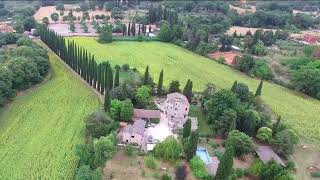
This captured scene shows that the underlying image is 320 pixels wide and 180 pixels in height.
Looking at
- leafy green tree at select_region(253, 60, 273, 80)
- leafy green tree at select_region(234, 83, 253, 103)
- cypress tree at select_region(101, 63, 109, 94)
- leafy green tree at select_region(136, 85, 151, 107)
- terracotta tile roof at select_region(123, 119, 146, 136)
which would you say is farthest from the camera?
leafy green tree at select_region(253, 60, 273, 80)

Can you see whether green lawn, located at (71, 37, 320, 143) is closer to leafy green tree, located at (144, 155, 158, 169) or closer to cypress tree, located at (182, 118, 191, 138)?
cypress tree, located at (182, 118, 191, 138)

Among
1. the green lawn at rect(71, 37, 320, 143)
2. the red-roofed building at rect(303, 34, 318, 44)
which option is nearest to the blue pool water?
the green lawn at rect(71, 37, 320, 143)

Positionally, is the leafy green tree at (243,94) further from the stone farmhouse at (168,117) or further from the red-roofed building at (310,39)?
the red-roofed building at (310,39)

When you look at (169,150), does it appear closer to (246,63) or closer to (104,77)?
(104,77)

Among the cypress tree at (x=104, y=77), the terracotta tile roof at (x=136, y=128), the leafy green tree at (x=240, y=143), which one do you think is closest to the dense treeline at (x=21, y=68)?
the cypress tree at (x=104, y=77)

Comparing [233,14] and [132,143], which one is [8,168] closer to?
[132,143]

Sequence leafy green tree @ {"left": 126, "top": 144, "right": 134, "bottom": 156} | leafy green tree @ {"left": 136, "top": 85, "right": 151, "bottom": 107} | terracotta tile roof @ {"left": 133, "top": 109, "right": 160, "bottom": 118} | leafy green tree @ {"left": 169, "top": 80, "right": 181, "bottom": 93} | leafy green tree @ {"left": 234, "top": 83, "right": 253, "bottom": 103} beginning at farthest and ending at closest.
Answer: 1. leafy green tree @ {"left": 169, "top": 80, "right": 181, "bottom": 93}
2. leafy green tree @ {"left": 234, "top": 83, "right": 253, "bottom": 103}
3. leafy green tree @ {"left": 136, "top": 85, "right": 151, "bottom": 107}
4. terracotta tile roof @ {"left": 133, "top": 109, "right": 160, "bottom": 118}
5. leafy green tree @ {"left": 126, "top": 144, "right": 134, "bottom": 156}

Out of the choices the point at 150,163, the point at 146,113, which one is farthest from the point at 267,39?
the point at 150,163
